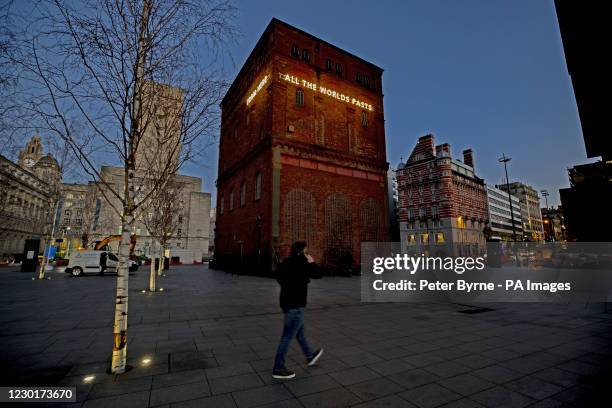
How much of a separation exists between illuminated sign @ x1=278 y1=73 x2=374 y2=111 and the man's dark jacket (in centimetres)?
2183

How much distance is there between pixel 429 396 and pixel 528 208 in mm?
130526

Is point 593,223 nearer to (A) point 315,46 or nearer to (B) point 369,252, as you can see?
(B) point 369,252

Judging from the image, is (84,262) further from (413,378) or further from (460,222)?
(460,222)

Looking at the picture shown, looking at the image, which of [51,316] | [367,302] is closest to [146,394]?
[51,316]

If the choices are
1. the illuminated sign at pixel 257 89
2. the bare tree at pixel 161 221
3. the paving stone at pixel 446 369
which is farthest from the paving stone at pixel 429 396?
the illuminated sign at pixel 257 89

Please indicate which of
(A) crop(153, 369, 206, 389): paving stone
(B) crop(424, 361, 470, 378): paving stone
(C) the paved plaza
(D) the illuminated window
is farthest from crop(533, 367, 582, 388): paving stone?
(D) the illuminated window

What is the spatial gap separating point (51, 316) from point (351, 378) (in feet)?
28.3

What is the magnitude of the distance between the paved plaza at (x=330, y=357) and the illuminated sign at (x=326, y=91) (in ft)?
65.4

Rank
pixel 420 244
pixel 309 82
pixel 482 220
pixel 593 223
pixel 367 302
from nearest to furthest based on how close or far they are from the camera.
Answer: pixel 367 302 → pixel 593 223 → pixel 309 82 → pixel 420 244 → pixel 482 220

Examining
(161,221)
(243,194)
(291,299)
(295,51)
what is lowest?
(291,299)

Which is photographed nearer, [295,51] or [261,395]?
[261,395]

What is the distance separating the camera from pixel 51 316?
7801mm

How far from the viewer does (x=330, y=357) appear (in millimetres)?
4766

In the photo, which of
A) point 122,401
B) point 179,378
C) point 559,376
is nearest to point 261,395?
point 179,378
